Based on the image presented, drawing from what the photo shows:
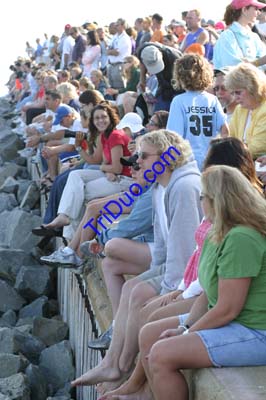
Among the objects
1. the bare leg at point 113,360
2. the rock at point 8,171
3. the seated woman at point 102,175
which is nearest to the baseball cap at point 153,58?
the seated woman at point 102,175

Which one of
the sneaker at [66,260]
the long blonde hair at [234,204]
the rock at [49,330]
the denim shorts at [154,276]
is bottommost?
the rock at [49,330]

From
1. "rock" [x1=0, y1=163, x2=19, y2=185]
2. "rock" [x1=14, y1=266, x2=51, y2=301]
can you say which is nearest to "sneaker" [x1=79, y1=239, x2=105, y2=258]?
"rock" [x1=14, y1=266, x2=51, y2=301]

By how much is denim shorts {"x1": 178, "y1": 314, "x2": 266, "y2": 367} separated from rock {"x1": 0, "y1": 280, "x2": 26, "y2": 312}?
726cm

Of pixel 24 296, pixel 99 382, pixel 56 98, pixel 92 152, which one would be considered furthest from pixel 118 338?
pixel 56 98

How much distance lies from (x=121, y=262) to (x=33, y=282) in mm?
5380

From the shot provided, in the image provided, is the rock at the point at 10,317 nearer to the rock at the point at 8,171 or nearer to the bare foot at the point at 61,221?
the bare foot at the point at 61,221

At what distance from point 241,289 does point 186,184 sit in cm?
148

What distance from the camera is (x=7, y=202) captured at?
1645 cm

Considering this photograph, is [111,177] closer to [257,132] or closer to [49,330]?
[49,330]

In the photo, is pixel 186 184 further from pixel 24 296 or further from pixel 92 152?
pixel 24 296

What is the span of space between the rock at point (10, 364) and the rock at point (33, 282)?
3.11m

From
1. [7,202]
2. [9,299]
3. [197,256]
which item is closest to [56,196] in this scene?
[9,299]

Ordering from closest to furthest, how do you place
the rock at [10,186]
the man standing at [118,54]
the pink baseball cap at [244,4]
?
the pink baseball cap at [244,4] → the man standing at [118,54] → the rock at [10,186]

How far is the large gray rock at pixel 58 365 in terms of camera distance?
870 centimetres
